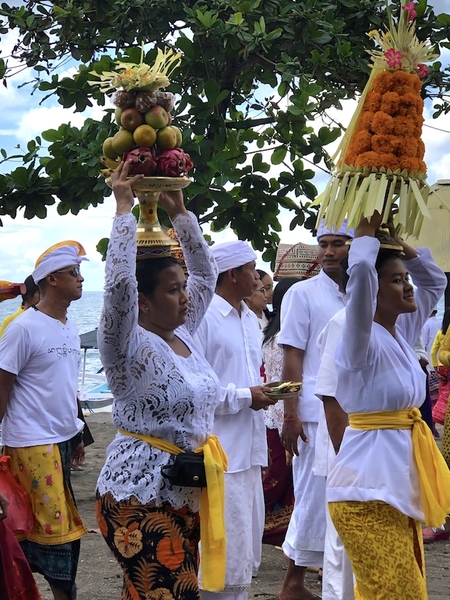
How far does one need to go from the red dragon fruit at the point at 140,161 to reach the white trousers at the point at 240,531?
219 cm

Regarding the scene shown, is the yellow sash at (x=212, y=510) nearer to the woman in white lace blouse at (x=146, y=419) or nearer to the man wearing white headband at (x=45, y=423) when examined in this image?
the woman in white lace blouse at (x=146, y=419)

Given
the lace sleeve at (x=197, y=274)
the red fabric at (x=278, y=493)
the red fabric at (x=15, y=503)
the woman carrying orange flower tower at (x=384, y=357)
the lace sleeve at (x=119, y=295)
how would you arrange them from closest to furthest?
1. the lace sleeve at (x=119, y=295)
2. the woman carrying orange flower tower at (x=384, y=357)
3. the lace sleeve at (x=197, y=274)
4. the red fabric at (x=15, y=503)
5. the red fabric at (x=278, y=493)

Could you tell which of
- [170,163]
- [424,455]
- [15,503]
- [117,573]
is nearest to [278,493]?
[117,573]

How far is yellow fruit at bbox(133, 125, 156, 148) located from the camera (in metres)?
4.18

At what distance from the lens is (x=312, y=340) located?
6.39 meters

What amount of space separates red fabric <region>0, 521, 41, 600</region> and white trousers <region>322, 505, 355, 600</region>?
5.35 ft

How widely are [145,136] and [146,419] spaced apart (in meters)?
1.18

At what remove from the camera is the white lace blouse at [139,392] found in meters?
3.87

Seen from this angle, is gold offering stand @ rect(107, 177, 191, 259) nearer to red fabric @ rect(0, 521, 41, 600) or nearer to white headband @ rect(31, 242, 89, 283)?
red fabric @ rect(0, 521, 41, 600)

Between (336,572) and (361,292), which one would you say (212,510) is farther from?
(336,572)

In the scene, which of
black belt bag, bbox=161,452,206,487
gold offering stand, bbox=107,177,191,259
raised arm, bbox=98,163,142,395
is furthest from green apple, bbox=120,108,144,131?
black belt bag, bbox=161,452,206,487

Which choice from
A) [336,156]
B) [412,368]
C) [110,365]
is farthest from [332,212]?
[110,365]

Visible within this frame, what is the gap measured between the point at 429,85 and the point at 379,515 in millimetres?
4598

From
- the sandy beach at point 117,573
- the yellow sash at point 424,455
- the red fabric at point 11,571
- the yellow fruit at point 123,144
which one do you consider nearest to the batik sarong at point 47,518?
the sandy beach at point 117,573
